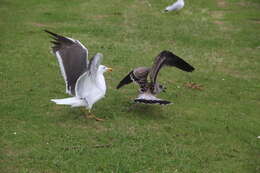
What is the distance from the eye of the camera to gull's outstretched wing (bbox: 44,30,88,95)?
811cm

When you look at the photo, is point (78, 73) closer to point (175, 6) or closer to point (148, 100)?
point (148, 100)

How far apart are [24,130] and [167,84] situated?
13.7ft

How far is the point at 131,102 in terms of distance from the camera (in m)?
9.66

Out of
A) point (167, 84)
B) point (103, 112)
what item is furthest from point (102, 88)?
point (167, 84)

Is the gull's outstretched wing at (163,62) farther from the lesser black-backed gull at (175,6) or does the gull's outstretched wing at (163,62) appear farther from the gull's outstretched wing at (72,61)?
the lesser black-backed gull at (175,6)

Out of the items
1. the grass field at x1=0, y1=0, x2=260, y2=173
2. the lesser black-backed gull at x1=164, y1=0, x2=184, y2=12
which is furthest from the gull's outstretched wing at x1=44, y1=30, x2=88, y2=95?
the lesser black-backed gull at x1=164, y1=0, x2=184, y2=12

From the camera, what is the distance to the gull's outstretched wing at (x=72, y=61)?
8109 millimetres

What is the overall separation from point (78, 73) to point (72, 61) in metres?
0.25

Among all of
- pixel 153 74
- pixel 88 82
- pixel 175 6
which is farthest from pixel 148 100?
pixel 175 6

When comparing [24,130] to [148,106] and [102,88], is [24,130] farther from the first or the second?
[148,106]

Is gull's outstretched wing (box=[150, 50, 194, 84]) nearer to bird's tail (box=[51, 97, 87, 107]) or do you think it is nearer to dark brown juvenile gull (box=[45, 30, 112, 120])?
dark brown juvenile gull (box=[45, 30, 112, 120])

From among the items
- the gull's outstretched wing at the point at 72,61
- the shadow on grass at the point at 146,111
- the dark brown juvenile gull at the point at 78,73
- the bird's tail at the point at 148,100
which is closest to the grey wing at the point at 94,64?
the dark brown juvenile gull at the point at 78,73

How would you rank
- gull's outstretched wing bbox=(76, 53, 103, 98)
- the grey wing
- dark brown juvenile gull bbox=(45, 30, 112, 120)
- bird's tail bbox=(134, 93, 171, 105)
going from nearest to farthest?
the grey wing
gull's outstretched wing bbox=(76, 53, 103, 98)
dark brown juvenile gull bbox=(45, 30, 112, 120)
bird's tail bbox=(134, 93, 171, 105)

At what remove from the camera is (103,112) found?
9.05m
